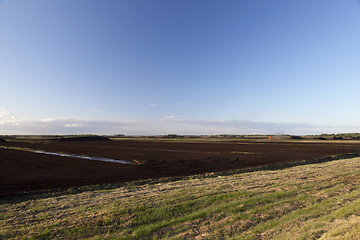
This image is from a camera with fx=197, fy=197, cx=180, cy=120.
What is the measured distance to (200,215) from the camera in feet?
26.0

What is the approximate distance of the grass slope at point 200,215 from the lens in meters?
6.48

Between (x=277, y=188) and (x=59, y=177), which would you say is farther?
(x=59, y=177)

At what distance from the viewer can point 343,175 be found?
1455cm

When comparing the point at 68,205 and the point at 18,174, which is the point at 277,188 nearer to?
the point at 68,205

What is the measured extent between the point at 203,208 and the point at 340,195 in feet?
23.2

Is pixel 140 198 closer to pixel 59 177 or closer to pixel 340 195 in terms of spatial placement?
pixel 340 195

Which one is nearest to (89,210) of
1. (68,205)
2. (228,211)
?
(68,205)

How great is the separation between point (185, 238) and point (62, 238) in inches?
160

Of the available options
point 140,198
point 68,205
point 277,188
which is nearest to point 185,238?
point 140,198

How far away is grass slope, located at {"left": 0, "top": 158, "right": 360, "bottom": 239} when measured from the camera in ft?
21.3

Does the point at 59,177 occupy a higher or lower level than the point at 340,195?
lower

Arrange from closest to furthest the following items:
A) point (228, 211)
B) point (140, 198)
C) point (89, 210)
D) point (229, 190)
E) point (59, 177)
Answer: point (228, 211) → point (89, 210) → point (140, 198) → point (229, 190) → point (59, 177)

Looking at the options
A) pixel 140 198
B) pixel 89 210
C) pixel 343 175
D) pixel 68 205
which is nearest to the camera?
pixel 89 210

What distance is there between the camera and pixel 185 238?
6.31 metres
